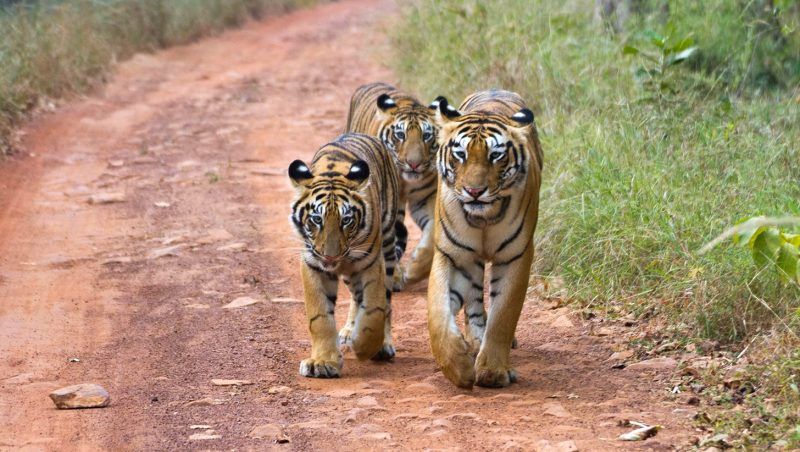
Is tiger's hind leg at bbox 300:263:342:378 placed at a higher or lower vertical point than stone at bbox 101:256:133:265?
higher

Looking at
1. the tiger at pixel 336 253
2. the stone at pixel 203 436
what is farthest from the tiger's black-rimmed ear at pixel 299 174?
the stone at pixel 203 436

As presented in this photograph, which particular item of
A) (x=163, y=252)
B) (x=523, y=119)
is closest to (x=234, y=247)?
(x=163, y=252)

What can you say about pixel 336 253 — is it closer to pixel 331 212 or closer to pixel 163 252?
pixel 331 212

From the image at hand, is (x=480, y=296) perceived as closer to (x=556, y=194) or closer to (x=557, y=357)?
(x=557, y=357)

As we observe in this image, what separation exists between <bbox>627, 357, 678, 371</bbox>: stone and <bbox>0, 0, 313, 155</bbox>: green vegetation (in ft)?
23.5

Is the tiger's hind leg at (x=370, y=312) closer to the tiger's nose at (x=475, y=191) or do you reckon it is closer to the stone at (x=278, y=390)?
the stone at (x=278, y=390)

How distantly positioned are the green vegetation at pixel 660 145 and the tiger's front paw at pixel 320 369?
167cm

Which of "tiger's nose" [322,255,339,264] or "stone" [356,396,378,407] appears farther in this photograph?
"tiger's nose" [322,255,339,264]

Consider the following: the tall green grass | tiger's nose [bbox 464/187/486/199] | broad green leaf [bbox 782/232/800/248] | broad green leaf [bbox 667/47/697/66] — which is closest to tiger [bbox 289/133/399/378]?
tiger's nose [bbox 464/187/486/199]

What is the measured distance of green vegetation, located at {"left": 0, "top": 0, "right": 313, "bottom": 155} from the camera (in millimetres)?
11984

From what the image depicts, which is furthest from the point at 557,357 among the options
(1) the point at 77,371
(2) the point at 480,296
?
(1) the point at 77,371

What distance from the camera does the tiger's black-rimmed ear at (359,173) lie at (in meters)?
5.64

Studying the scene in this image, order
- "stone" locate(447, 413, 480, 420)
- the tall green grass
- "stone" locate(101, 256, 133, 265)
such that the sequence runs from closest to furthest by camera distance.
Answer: "stone" locate(447, 413, 480, 420) < the tall green grass < "stone" locate(101, 256, 133, 265)

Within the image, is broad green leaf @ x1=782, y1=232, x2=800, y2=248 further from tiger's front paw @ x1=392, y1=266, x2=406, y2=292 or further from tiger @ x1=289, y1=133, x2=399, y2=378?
tiger's front paw @ x1=392, y1=266, x2=406, y2=292
